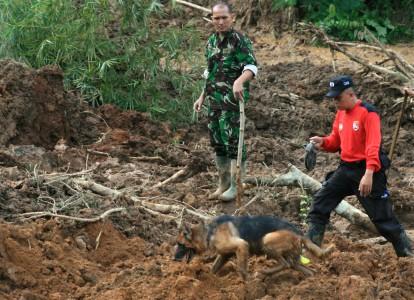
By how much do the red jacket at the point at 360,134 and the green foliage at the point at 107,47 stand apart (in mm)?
5376

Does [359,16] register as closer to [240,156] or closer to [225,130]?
[225,130]

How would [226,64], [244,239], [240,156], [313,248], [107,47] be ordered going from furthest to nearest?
[107,47] < [226,64] < [240,156] < [313,248] < [244,239]

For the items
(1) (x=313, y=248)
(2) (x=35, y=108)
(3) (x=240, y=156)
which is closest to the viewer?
(1) (x=313, y=248)

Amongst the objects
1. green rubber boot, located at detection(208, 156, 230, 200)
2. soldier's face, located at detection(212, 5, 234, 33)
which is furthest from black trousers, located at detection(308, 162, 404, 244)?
soldier's face, located at detection(212, 5, 234, 33)

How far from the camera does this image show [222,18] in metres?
8.54

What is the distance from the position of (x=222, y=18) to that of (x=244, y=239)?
2.97 metres

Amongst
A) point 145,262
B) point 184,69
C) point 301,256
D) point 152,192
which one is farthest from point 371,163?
point 184,69

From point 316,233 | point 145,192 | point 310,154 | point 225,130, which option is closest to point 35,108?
point 145,192

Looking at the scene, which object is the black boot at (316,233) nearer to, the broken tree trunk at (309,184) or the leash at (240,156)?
the leash at (240,156)

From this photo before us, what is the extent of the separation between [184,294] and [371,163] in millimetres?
1765

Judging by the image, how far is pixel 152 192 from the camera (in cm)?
890

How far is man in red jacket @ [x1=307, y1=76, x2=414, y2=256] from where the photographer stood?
689 centimetres

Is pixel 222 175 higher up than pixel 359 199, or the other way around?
pixel 359 199

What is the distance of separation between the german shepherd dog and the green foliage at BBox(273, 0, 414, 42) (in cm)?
1101
